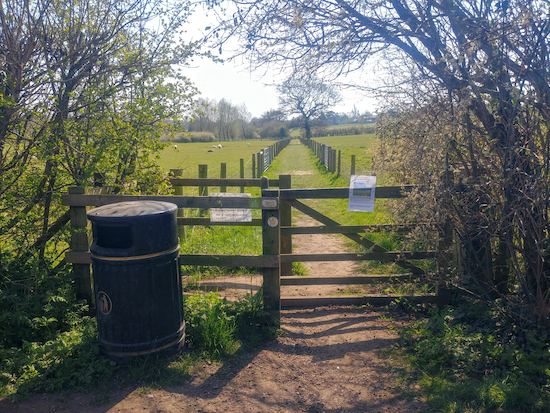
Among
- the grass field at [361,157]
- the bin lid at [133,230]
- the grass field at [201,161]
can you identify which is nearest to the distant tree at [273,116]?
the grass field at [201,161]

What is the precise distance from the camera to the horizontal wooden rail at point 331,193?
4945mm

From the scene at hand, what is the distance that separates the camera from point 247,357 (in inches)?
164

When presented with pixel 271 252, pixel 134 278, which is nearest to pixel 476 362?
pixel 271 252

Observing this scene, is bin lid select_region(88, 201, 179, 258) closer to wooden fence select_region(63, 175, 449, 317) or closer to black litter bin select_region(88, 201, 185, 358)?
black litter bin select_region(88, 201, 185, 358)

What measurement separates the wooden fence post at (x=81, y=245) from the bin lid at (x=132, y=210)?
3.07ft

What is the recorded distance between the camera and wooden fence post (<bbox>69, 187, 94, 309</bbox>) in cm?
475

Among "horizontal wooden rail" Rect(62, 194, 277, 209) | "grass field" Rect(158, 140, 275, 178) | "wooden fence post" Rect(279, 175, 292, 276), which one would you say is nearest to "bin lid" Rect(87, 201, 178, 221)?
"horizontal wooden rail" Rect(62, 194, 277, 209)

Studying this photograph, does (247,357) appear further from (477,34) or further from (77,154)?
(477,34)

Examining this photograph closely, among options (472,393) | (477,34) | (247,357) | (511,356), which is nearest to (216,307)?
(247,357)

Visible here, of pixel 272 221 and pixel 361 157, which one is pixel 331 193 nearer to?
pixel 272 221

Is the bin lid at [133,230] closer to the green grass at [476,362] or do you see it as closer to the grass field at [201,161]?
the grass field at [201,161]

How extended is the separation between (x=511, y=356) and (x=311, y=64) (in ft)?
12.3

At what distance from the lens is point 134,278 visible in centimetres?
374

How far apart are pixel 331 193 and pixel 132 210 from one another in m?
2.24
